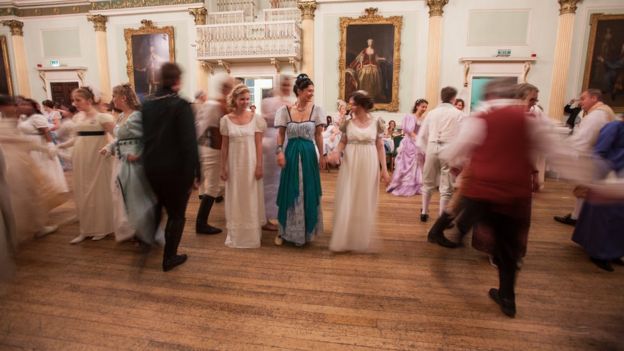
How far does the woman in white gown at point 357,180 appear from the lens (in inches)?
126

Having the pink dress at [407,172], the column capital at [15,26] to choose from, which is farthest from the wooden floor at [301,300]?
the column capital at [15,26]

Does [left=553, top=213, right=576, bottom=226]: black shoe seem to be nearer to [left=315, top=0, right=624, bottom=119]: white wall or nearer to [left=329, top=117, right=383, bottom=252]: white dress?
[left=329, top=117, right=383, bottom=252]: white dress

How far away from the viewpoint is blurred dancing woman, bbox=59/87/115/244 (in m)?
3.40

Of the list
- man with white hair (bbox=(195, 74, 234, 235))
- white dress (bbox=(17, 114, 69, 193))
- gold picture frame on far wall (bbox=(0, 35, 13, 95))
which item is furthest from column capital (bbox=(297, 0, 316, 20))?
gold picture frame on far wall (bbox=(0, 35, 13, 95))

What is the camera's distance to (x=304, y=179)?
3.29m

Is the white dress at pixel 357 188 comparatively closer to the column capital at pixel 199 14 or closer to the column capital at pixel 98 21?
the column capital at pixel 199 14

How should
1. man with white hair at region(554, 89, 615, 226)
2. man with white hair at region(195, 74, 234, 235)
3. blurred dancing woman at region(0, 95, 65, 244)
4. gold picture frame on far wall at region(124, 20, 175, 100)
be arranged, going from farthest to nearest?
gold picture frame on far wall at region(124, 20, 175, 100) < man with white hair at region(195, 74, 234, 235) < man with white hair at region(554, 89, 615, 226) < blurred dancing woman at region(0, 95, 65, 244)

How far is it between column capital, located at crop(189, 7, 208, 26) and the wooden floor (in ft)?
28.3

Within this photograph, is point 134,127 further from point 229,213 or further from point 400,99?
point 400,99

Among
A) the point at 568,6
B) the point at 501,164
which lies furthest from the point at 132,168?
the point at 568,6

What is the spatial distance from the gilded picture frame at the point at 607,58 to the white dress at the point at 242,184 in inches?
370

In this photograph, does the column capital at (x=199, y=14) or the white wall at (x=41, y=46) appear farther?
the white wall at (x=41, y=46)

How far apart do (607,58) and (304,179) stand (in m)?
9.59

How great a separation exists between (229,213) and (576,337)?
279 cm
